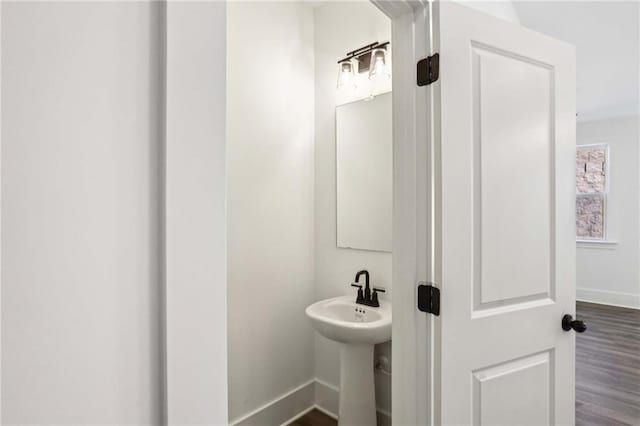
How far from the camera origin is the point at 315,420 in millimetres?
2193

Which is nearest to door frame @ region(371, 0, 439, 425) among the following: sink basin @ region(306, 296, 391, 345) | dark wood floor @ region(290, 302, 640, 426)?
sink basin @ region(306, 296, 391, 345)

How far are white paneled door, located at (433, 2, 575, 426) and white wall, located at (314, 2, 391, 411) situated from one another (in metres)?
0.88

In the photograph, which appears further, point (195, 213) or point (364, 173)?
point (364, 173)

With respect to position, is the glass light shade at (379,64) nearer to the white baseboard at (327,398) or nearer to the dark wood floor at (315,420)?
the white baseboard at (327,398)

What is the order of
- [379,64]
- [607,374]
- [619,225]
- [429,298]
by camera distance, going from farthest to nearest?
[619,225], [607,374], [379,64], [429,298]

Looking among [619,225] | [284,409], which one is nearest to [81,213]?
[284,409]

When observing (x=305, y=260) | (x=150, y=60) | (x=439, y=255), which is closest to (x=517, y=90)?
(x=439, y=255)

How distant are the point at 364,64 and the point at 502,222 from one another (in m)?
1.33

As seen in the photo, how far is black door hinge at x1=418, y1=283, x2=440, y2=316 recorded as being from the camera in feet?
3.68

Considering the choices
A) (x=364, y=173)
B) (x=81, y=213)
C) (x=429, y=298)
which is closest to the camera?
(x=81, y=213)

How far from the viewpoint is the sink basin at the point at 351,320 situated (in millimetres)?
1687

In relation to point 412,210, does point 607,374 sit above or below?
below

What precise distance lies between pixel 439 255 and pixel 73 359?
3.22ft

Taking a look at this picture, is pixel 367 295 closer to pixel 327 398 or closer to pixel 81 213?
pixel 327 398
